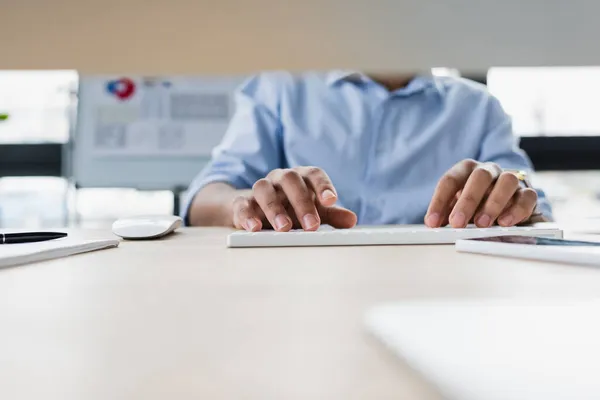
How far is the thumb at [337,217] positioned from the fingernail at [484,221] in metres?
0.15

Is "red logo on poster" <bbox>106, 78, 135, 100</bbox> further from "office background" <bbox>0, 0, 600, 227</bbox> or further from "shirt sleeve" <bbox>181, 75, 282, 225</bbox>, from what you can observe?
"office background" <bbox>0, 0, 600, 227</bbox>

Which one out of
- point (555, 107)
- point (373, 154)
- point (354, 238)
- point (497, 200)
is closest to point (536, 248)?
point (354, 238)

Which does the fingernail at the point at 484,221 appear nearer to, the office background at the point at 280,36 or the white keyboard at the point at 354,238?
the white keyboard at the point at 354,238

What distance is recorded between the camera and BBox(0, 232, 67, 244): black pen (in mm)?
492

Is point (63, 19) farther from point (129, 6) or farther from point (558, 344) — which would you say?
point (558, 344)

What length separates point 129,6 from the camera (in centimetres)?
27

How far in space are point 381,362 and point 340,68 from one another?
17 centimetres

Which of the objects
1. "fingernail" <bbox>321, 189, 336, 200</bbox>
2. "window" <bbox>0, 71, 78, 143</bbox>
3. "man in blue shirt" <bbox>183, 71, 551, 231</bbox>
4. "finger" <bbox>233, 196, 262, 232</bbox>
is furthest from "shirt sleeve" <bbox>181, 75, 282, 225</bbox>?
"window" <bbox>0, 71, 78, 143</bbox>

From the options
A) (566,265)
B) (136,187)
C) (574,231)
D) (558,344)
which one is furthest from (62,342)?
(136,187)

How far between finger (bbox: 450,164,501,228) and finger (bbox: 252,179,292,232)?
0.19 m

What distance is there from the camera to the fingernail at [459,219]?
60 cm

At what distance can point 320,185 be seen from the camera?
2.06ft

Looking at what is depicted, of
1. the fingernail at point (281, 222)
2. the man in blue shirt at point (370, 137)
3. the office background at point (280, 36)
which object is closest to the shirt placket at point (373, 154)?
the man in blue shirt at point (370, 137)

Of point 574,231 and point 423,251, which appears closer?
point 423,251
